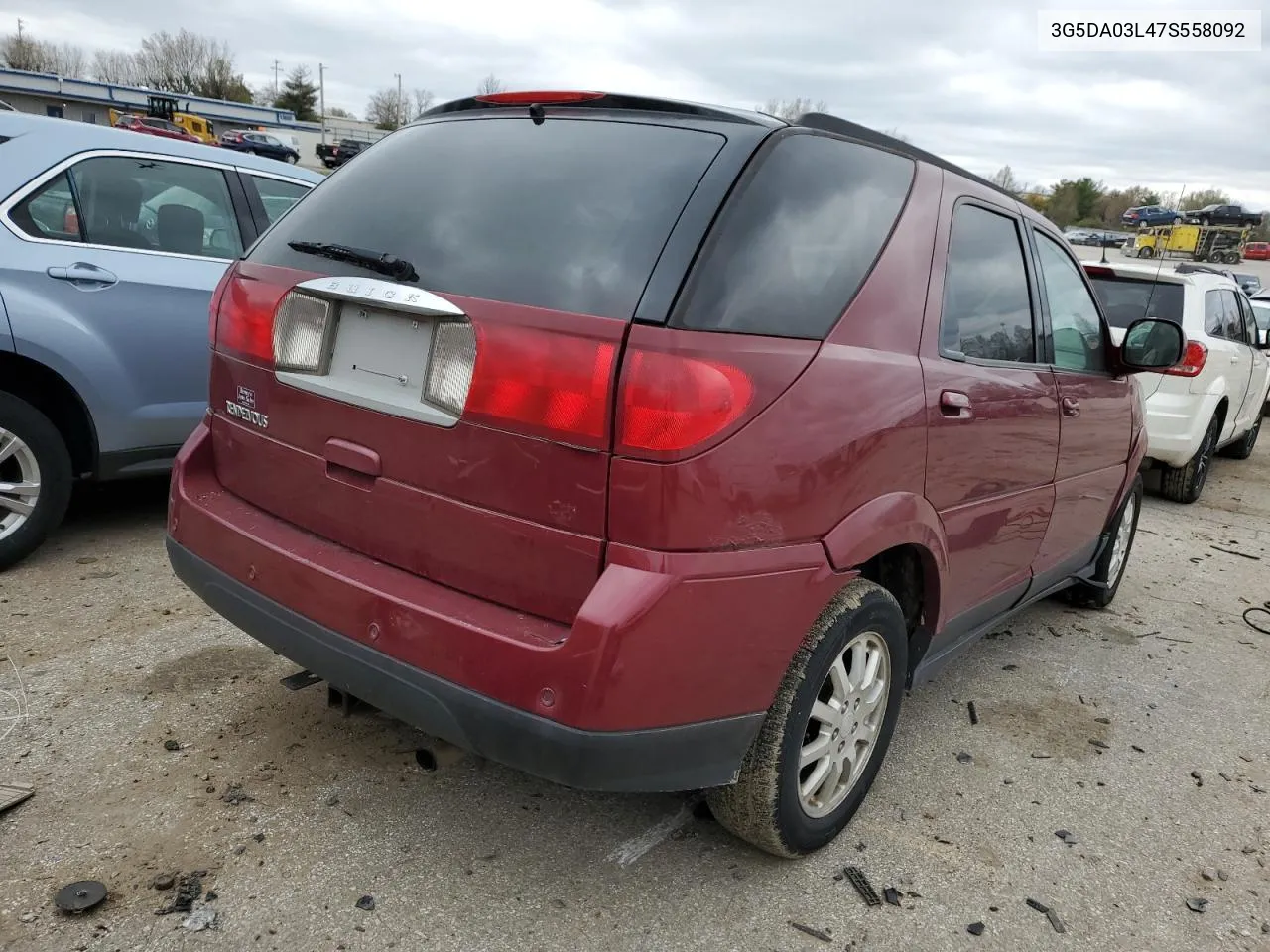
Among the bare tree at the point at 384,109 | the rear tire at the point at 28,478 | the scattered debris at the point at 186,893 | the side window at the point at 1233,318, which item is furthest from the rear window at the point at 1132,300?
the bare tree at the point at 384,109

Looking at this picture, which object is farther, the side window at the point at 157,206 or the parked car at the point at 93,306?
the side window at the point at 157,206

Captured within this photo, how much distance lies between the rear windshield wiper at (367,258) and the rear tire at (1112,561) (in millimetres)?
3445

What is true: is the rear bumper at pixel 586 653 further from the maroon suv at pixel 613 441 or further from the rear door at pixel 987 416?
the rear door at pixel 987 416

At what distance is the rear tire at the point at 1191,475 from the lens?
23.0ft

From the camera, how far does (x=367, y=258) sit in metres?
2.16

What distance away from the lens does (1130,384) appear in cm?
400

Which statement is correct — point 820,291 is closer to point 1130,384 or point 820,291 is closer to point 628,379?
point 628,379

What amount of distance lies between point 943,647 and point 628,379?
1.64 meters

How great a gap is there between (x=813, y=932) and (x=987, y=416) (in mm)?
1438

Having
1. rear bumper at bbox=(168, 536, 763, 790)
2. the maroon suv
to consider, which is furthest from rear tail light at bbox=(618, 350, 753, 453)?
rear bumper at bbox=(168, 536, 763, 790)

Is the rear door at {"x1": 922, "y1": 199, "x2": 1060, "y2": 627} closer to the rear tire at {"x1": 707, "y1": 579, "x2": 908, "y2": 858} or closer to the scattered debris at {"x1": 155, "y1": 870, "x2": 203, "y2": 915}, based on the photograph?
the rear tire at {"x1": 707, "y1": 579, "x2": 908, "y2": 858}

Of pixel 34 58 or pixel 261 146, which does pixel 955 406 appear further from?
pixel 34 58

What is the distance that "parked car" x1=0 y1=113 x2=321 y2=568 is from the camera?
372 centimetres

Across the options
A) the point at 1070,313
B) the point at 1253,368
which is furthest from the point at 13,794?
the point at 1253,368
